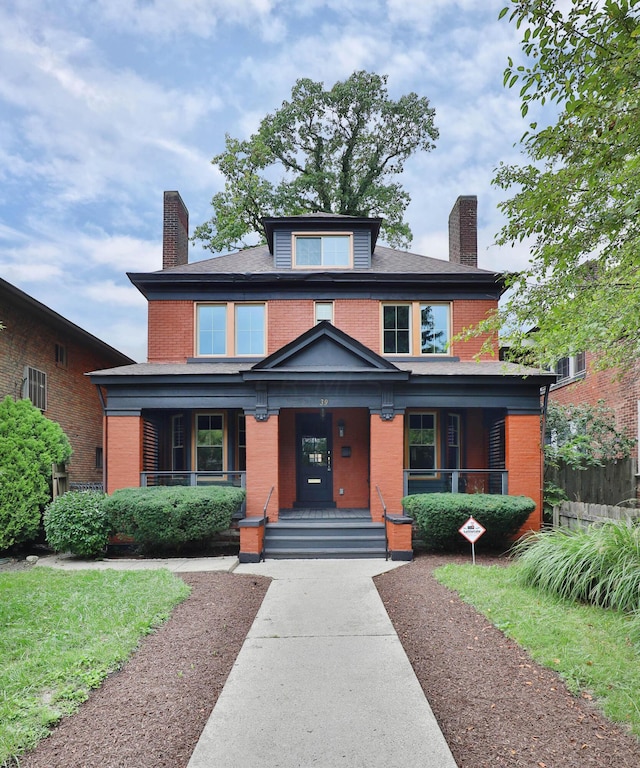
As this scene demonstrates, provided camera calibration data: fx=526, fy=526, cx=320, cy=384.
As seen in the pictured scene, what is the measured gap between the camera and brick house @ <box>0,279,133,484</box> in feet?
40.0

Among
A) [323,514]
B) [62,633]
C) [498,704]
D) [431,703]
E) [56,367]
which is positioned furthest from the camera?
[56,367]

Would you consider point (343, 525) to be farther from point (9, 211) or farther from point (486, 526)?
point (9, 211)

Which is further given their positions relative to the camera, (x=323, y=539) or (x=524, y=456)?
(x=524, y=456)

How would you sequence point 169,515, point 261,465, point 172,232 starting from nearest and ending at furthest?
point 169,515, point 261,465, point 172,232

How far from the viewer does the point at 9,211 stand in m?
26.9

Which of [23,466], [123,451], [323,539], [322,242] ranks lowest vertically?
[323,539]

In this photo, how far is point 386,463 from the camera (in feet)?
38.0

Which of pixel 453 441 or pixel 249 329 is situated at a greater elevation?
pixel 249 329

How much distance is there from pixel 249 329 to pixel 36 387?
557 cm

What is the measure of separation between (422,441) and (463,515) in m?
4.16

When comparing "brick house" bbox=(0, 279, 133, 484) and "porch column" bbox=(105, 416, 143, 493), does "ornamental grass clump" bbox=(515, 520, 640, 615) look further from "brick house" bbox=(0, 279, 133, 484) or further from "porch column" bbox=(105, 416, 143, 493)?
"brick house" bbox=(0, 279, 133, 484)

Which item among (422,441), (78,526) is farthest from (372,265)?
(78,526)

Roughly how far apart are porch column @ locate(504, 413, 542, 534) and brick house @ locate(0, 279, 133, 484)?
450 inches

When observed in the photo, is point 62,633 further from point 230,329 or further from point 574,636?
point 230,329
